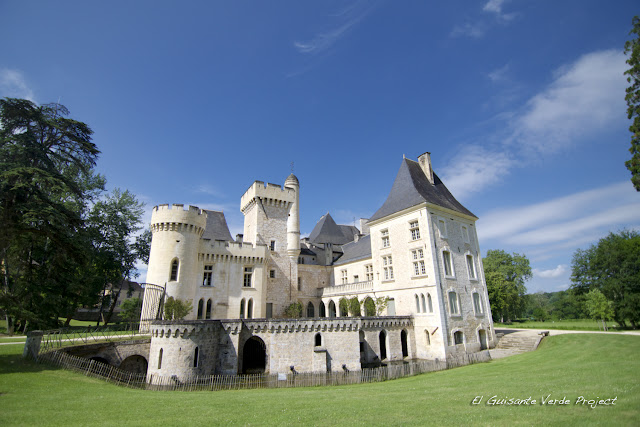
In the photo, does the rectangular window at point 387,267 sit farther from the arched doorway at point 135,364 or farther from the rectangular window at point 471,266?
the arched doorway at point 135,364

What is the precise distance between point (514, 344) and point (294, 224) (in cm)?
2357

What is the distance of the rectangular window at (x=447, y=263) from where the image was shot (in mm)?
25438

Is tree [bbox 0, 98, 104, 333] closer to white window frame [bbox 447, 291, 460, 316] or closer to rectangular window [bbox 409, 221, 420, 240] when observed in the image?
rectangular window [bbox 409, 221, 420, 240]

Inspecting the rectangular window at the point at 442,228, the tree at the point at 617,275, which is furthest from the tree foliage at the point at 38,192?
the tree at the point at 617,275

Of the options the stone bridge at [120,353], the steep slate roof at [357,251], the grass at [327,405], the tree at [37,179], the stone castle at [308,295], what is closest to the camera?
the grass at [327,405]

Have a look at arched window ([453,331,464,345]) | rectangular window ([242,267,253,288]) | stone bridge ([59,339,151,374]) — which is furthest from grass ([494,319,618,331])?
stone bridge ([59,339,151,374])

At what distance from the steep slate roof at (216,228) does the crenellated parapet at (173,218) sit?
4.51 meters

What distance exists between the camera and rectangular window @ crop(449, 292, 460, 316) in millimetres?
24453

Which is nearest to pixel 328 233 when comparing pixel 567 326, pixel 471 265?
pixel 471 265

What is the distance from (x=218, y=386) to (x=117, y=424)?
36.0 feet

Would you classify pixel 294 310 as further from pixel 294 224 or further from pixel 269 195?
pixel 269 195

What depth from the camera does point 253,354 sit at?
23.4 metres

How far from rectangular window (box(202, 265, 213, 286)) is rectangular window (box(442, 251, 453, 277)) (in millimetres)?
21196

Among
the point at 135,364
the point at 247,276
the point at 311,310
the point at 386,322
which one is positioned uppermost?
the point at 247,276
